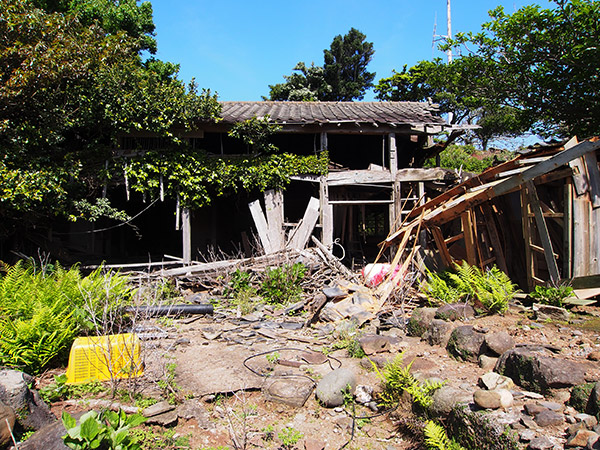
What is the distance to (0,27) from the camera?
8430 mm

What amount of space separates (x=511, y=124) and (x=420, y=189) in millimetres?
6501

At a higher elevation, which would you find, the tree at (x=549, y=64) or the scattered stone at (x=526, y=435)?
the tree at (x=549, y=64)

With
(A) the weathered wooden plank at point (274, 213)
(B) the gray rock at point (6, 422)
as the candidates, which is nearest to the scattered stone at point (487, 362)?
(B) the gray rock at point (6, 422)

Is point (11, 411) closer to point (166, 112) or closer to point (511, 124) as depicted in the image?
point (166, 112)

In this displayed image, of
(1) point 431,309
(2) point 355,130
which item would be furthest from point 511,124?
(1) point 431,309

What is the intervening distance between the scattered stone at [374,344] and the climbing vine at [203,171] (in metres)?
6.43

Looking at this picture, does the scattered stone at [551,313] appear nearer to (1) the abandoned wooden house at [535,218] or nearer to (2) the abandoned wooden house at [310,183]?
(1) the abandoned wooden house at [535,218]

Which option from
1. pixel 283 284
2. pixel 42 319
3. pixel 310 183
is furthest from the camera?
pixel 310 183

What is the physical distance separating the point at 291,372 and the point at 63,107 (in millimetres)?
8667

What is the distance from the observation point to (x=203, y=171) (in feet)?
35.4

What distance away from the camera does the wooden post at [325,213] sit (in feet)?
36.7

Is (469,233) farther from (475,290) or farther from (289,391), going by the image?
(289,391)

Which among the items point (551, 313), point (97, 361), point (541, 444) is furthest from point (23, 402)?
point (551, 313)

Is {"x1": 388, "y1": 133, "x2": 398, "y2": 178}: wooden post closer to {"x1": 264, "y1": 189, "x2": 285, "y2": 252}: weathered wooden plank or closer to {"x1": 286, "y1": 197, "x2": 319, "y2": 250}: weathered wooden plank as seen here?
{"x1": 286, "y1": 197, "x2": 319, "y2": 250}: weathered wooden plank
